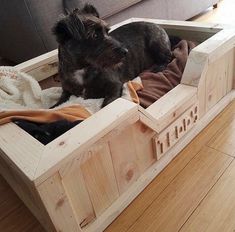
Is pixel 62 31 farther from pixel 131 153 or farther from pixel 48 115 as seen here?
pixel 131 153

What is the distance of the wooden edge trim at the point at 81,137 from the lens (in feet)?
2.21

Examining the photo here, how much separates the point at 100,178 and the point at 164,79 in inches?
26.1

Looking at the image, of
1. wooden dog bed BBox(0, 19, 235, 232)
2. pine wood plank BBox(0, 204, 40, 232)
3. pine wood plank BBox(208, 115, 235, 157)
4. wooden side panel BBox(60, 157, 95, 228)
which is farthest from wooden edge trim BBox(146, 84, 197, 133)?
pine wood plank BBox(0, 204, 40, 232)

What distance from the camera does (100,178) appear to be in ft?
2.80

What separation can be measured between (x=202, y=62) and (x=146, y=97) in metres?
0.29

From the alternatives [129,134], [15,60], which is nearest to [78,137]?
[129,134]

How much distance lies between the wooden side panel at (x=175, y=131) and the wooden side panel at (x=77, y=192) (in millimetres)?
342

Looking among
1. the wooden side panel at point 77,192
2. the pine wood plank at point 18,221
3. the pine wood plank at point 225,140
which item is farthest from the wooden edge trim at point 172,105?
the pine wood plank at point 18,221

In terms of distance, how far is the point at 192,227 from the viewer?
34.8 inches

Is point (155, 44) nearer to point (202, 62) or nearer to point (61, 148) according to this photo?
point (202, 62)

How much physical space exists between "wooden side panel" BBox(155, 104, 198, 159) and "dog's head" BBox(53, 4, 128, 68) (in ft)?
1.24

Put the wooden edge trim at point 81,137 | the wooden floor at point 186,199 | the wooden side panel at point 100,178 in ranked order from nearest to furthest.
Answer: the wooden edge trim at point 81,137 < the wooden side panel at point 100,178 < the wooden floor at point 186,199

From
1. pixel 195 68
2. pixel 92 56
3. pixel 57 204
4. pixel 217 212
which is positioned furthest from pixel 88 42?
pixel 217 212

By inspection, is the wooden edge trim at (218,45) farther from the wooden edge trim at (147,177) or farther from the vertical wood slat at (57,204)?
the vertical wood slat at (57,204)
